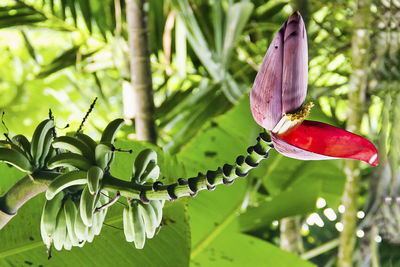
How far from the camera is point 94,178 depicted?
0.21m

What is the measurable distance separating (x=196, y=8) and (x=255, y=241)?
1.74 feet

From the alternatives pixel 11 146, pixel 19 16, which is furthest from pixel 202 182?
pixel 19 16

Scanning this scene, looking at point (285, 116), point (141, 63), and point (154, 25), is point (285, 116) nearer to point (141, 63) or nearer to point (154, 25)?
point (141, 63)

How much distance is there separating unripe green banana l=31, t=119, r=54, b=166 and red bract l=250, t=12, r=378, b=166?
0.14 m

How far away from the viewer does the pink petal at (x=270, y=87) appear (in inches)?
6.3

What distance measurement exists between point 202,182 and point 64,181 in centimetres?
7

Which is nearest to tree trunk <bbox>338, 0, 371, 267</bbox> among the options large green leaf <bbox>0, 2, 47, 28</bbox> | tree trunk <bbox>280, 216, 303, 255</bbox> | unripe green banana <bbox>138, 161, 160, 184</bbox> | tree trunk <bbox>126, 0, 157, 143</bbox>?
tree trunk <bbox>280, 216, 303, 255</bbox>

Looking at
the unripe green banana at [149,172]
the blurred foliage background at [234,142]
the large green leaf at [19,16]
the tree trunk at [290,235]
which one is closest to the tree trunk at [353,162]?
the blurred foliage background at [234,142]

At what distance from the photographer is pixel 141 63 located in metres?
0.57

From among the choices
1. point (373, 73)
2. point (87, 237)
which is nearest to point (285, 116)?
point (87, 237)

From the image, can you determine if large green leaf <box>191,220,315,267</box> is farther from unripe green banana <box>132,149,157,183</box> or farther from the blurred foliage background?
unripe green banana <box>132,149,157,183</box>

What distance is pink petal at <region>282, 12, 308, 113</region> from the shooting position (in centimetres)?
16

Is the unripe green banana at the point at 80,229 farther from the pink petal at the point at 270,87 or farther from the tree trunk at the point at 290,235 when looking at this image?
the tree trunk at the point at 290,235

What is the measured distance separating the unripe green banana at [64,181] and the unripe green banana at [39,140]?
3cm
